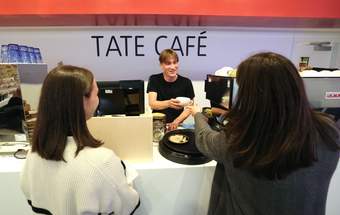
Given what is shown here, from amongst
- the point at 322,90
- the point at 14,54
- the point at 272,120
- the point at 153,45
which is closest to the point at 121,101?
the point at 272,120

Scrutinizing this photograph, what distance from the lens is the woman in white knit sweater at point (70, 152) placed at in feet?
2.26

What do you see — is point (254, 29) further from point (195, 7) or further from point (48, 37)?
point (48, 37)

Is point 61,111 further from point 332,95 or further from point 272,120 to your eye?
point 332,95

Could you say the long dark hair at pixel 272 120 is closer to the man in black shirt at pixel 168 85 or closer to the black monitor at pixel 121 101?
the black monitor at pixel 121 101

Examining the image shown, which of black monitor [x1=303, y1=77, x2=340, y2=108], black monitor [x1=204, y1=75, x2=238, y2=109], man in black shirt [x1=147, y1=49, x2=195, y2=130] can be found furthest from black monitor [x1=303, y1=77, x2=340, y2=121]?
man in black shirt [x1=147, y1=49, x2=195, y2=130]

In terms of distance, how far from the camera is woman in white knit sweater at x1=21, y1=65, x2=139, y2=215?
688 millimetres

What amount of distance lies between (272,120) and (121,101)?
59 centimetres

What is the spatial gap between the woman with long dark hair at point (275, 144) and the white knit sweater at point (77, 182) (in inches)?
12.8

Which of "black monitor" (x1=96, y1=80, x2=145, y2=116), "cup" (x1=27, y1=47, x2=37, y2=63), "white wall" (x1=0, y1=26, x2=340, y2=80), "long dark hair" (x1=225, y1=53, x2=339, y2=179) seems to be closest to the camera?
"long dark hair" (x1=225, y1=53, x2=339, y2=179)

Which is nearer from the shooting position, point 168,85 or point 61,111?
point 61,111

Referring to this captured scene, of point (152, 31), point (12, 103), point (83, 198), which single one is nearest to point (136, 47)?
point (152, 31)

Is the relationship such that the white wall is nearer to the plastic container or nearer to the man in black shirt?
the man in black shirt

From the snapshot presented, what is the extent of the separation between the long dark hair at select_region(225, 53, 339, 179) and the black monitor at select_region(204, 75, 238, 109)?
31 cm

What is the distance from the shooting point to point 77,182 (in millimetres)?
693
